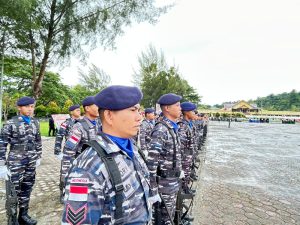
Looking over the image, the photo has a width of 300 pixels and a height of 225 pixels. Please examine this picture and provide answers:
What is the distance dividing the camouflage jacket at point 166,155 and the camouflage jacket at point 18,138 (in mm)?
2157

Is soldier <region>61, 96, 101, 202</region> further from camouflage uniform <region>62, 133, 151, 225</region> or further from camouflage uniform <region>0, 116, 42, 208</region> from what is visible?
camouflage uniform <region>62, 133, 151, 225</region>

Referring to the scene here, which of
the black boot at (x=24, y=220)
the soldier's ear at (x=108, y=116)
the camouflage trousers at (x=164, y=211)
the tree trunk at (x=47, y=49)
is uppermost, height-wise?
the tree trunk at (x=47, y=49)

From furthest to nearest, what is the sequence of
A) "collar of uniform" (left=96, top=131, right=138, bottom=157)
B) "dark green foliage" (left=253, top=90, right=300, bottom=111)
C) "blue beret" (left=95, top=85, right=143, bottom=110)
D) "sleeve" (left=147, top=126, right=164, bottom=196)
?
"dark green foliage" (left=253, top=90, right=300, bottom=111), "sleeve" (left=147, top=126, right=164, bottom=196), "blue beret" (left=95, top=85, right=143, bottom=110), "collar of uniform" (left=96, top=131, right=138, bottom=157)

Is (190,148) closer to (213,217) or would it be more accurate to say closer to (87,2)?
(213,217)

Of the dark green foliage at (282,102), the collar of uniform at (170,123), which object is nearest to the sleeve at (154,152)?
the collar of uniform at (170,123)

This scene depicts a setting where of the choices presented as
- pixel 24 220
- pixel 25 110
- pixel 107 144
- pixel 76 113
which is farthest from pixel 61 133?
pixel 107 144

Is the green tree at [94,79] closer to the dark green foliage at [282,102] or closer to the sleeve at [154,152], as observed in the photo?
the sleeve at [154,152]

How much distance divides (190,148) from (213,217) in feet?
4.28

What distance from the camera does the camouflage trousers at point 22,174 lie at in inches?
159

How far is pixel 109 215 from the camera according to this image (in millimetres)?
1471

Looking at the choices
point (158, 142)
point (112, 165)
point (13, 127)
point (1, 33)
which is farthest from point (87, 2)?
point (112, 165)

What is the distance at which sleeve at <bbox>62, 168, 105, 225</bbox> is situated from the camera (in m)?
1.36

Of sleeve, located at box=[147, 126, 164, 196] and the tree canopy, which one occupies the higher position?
the tree canopy

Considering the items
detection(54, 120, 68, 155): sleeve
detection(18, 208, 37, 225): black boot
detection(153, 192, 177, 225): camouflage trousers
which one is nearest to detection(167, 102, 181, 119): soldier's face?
detection(153, 192, 177, 225): camouflage trousers
